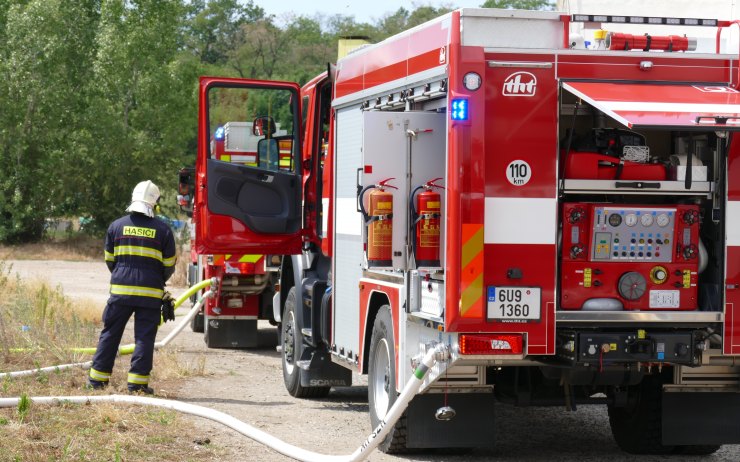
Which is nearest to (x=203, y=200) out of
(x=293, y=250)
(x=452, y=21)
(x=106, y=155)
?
(x=293, y=250)

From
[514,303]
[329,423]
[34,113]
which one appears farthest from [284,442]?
[34,113]

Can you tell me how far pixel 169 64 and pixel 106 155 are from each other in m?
3.54

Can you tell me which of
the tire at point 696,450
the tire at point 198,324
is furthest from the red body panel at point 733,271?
the tire at point 198,324

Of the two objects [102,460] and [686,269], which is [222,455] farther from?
[686,269]

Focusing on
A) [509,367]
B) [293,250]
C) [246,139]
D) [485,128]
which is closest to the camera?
[485,128]

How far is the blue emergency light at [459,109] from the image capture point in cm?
688

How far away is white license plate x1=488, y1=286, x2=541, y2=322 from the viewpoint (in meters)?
6.98

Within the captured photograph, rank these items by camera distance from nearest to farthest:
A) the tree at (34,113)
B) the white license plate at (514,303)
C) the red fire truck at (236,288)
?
the white license plate at (514,303), the red fire truck at (236,288), the tree at (34,113)

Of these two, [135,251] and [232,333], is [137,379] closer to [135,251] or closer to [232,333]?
[135,251]

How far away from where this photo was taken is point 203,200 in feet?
38.2

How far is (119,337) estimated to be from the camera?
10250 mm

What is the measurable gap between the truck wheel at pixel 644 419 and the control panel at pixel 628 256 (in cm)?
107

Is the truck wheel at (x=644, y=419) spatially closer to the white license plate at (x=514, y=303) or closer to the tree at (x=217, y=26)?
the white license plate at (x=514, y=303)

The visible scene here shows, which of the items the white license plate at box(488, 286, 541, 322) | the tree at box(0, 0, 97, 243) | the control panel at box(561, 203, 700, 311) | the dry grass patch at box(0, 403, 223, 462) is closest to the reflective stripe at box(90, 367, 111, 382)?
the dry grass patch at box(0, 403, 223, 462)
